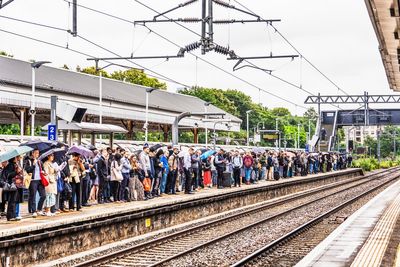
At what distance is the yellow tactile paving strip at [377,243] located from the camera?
41.5 feet

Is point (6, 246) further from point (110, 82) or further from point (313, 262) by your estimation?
point (110, 82)

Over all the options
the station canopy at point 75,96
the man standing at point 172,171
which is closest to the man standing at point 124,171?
the man standing at point 172,171

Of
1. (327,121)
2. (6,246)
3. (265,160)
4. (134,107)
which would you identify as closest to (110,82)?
(134,107)

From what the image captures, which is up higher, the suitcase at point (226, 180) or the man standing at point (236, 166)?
the man standing at point (236, 166)

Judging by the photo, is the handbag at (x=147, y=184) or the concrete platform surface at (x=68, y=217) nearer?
the concrete platform surface at (x=68, y=217)

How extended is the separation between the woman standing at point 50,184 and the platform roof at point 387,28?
8.12 m

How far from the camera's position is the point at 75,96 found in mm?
40875

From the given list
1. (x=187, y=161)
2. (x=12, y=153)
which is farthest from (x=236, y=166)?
(x=12, y=153)

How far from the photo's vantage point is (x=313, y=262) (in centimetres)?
1252

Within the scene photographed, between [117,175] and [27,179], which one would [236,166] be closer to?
[117,175]

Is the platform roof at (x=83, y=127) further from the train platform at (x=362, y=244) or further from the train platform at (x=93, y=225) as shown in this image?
the train platform at (x=362, y=244)

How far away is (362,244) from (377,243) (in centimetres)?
50

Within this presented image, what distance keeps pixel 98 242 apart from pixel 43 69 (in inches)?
1230

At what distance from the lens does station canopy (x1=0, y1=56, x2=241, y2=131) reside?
35.2 metres
